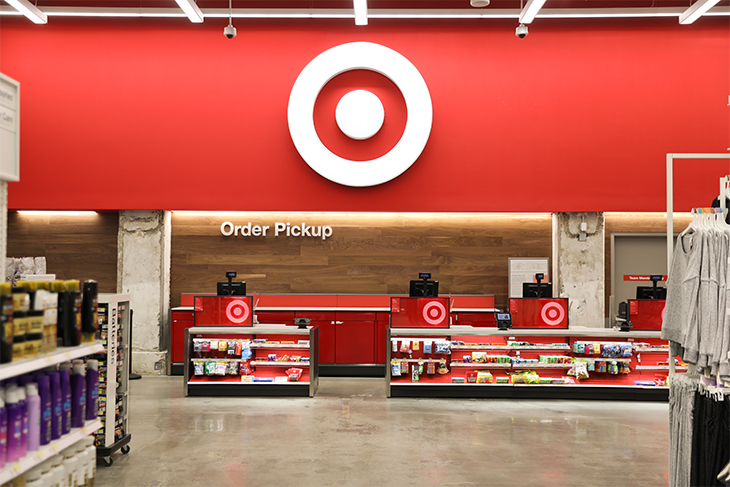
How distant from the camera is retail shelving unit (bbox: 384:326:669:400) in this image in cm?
718

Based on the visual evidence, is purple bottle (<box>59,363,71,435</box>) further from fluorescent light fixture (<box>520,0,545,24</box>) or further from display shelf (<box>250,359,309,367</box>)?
fluorescent light fixture (<box>520,0,545,24</box>)

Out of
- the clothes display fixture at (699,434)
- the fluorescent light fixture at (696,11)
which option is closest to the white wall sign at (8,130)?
the clothes display fixture at (699,434)

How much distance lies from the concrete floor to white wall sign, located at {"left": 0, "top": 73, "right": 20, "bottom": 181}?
260cm

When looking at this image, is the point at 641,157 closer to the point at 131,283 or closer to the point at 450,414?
the point at 450,414

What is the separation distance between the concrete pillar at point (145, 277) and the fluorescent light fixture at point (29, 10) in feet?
9.70

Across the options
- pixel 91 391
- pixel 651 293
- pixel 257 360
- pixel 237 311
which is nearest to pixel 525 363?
pixel 651 293

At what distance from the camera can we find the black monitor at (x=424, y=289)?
7422 millimetres

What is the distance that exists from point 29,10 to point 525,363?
8.19 meters

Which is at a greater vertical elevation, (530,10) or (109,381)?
(530,10)

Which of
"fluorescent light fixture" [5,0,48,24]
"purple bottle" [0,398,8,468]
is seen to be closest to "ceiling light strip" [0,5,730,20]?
"fluorescent light fixture" [5,0,48,24]

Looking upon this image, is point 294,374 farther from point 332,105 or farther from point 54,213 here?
point 54,213

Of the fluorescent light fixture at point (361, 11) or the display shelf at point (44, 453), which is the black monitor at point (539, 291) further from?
the display shelf at point (44, 453)

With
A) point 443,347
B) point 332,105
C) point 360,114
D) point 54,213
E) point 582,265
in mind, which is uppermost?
point 332,105

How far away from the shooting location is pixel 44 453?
2.41 metres
